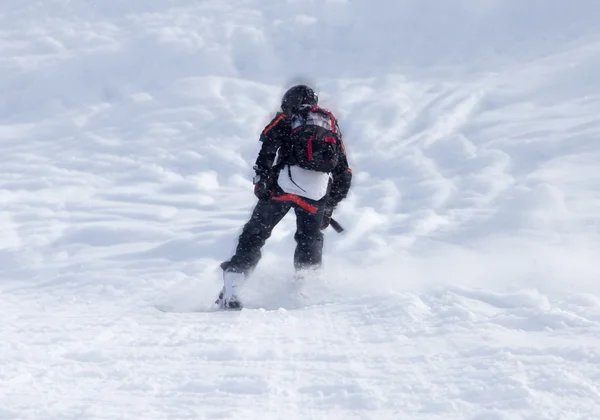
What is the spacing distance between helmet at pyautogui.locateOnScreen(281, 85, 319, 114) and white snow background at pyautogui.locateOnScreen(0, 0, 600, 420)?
50.8 inches

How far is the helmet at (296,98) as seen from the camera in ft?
15.0

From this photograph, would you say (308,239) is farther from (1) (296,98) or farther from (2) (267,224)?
(1) (296,98)

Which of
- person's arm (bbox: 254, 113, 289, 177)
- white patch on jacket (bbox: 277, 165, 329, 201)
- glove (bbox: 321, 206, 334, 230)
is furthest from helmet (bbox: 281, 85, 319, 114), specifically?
glove (bbox: 321, 206, 334, 230)

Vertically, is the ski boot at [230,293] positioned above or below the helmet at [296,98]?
below

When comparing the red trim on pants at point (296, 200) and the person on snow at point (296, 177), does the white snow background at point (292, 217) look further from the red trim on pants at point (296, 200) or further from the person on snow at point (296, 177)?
the red trim on pants at point (296, 200)

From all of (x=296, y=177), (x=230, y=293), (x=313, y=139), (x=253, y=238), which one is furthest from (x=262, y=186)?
(x=230, y=293)

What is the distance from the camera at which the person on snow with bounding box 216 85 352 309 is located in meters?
4.46

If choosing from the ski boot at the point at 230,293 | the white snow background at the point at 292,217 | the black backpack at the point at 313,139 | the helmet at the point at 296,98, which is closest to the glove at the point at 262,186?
the black backpack at the point at 313,139

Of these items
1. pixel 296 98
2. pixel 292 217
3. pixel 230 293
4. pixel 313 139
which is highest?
pixel 292 217

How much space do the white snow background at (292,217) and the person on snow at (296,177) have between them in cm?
29

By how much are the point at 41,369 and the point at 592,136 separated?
26.0ft

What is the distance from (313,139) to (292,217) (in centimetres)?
323

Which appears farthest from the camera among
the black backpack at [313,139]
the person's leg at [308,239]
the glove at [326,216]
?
the glove at [326,216]

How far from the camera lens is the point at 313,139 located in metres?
4.42
